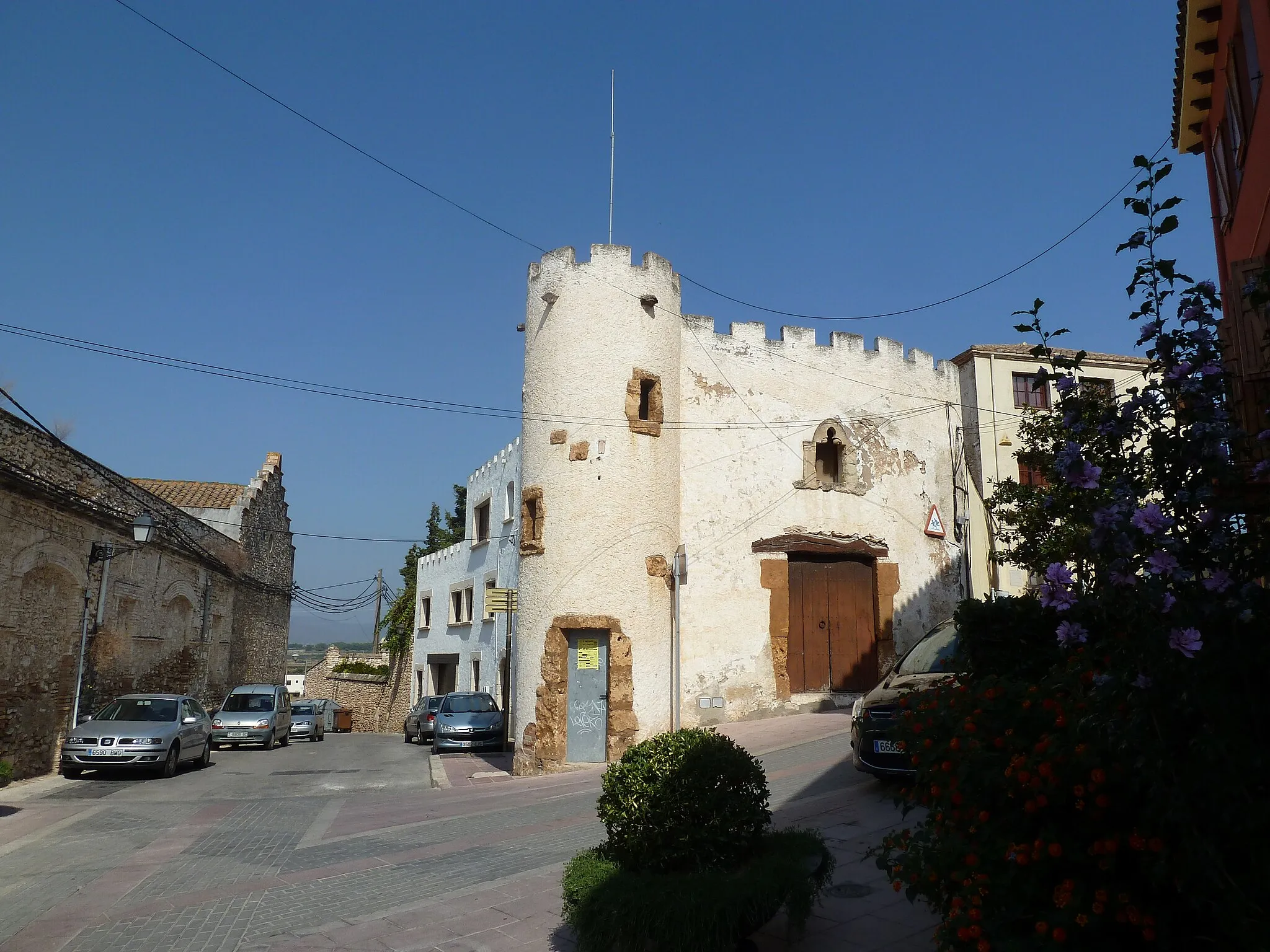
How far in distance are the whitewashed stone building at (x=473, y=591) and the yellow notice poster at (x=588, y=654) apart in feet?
21.0

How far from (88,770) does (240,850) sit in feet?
30.3

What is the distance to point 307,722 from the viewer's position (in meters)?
29.3

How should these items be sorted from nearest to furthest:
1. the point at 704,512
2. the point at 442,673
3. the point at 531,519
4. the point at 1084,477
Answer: the point at 1084,477 → the point at 531,519 → the point at 704,512 → the point at 442,673

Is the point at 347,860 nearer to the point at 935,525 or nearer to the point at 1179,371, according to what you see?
the point at 1179,371

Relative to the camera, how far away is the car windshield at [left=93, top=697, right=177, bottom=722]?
54.1ft

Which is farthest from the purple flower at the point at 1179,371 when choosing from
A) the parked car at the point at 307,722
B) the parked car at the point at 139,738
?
the parked car at the point at 307,722

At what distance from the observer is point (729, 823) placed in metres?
4.97

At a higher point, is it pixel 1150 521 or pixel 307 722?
pixel 1150 521

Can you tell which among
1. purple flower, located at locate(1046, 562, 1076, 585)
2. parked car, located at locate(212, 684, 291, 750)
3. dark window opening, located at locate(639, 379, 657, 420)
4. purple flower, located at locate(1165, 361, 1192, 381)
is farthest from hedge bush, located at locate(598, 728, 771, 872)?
parked car, located at locate(212, 684, 291, 750)

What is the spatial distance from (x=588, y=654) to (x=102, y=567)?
10502mm

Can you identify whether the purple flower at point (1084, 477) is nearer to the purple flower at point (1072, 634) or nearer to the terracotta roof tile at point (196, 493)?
the purple flower at point (1072, 634)

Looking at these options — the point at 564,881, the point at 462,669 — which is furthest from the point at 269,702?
the point at 564,881

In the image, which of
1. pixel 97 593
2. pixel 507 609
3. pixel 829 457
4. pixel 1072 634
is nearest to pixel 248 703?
pixel 97 593

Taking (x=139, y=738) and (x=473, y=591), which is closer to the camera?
(x=139, y=738)
